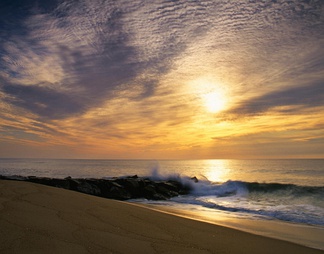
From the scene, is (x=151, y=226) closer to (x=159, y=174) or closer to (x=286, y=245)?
(x=286, y=245)

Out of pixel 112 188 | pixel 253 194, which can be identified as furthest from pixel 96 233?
pixel 253 194

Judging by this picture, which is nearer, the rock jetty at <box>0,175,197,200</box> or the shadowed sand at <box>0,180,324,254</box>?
the shadowed sand at <box>0,180,324,254</box>

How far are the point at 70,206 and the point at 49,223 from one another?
5.72 feet

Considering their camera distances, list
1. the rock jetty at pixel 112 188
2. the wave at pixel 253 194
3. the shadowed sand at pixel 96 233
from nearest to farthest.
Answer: the shadowed sand at pixel 96 233
the wave at pixel 253 194
the rock jetty at pixel 112 188

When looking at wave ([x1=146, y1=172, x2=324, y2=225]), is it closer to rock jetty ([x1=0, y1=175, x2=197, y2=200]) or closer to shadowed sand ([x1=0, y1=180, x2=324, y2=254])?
rock jetty ([x1=0, y1=175, x2=197, y2=200])

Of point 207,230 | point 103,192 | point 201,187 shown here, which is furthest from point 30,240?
point 201,187

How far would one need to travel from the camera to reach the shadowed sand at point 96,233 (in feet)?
12.0

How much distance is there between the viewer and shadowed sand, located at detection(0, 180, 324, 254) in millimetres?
3670

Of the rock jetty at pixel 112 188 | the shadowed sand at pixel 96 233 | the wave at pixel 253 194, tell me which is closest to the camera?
the shadowed sand at pixel 96 233

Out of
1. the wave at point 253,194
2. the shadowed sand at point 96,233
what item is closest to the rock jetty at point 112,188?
the wave at point 253,194

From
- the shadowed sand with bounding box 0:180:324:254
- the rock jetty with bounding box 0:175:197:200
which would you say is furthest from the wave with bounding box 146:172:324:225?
the shadowed sand with bounding box 0:180:324:254

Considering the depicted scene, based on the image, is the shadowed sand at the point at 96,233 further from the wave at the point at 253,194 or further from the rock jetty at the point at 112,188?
the rock jetty at the point at 112,188

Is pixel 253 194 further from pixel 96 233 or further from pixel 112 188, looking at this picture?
pixel 96 233

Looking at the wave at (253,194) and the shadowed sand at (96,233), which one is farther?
the wave at (253,194)
